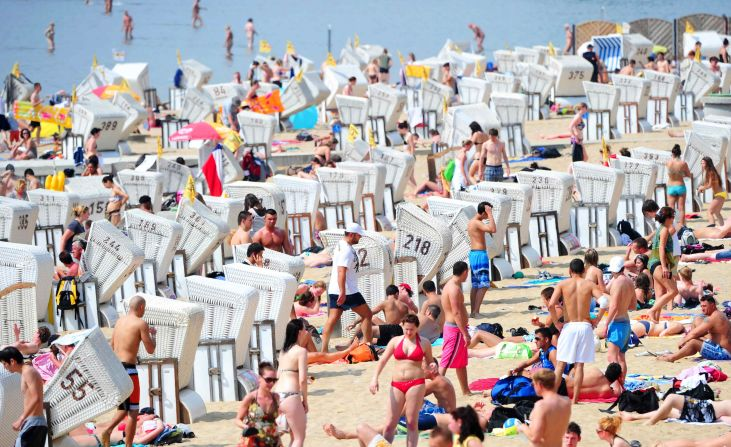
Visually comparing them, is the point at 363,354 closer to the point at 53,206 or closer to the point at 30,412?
the point at 30,412

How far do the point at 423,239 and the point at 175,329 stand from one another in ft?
14.1

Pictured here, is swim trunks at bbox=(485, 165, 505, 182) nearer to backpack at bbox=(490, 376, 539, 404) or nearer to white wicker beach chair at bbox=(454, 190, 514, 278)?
white wicker beach chair at bbox=(454, 190, 514, 278)

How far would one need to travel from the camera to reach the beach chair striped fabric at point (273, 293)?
1273 centimetres

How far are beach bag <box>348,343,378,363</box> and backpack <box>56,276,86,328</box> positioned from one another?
10.3 ft

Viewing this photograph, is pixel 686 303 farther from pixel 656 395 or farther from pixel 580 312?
pixel 656 395

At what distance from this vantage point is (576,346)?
11.1 metres

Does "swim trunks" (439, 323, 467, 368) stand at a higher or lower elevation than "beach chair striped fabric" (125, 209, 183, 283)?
lower

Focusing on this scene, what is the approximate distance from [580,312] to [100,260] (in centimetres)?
511

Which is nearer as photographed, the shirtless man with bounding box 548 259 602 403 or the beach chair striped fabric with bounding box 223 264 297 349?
the shirtless man with bounding box 548 259 602 403

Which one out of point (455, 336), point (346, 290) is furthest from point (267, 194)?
point (455, 336)

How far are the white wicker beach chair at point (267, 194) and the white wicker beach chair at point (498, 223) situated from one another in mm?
2294

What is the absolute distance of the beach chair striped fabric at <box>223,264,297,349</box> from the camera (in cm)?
1273

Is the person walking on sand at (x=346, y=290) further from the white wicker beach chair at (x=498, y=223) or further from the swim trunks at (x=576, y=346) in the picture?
the white wicker beach chair at (x=498, y=223)

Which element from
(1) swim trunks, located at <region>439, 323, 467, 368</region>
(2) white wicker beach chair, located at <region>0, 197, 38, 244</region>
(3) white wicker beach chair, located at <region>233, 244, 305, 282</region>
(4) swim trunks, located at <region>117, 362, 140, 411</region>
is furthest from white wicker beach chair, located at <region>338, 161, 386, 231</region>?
(4) swim trunks, located at <region>117, 362, 140, 411</region>
